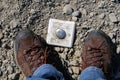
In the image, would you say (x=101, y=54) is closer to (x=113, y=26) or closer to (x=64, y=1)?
(x=113, y=26)

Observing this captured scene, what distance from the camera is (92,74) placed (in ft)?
8.64

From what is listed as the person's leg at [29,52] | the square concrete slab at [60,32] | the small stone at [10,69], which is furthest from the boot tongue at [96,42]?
the small stone at [10,69]

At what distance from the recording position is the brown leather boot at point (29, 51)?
275cm

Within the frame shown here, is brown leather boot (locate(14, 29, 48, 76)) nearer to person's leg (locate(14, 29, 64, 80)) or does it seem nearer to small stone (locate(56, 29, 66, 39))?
person's leg (locate(14, 29, 64, 80))

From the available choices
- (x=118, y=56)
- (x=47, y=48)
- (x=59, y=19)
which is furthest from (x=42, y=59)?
(x=118, y=56)

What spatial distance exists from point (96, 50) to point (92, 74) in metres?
0.19

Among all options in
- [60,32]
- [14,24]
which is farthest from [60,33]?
[14,24]

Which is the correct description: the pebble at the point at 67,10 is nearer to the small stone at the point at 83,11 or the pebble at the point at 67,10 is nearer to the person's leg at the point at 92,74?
the small stone at the point at 83,11

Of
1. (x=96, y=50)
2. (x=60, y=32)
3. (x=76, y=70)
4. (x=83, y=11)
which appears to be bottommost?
(x=76, y=70)

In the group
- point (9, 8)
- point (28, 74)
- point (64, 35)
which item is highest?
point (9, 8)

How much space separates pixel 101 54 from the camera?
2.77m

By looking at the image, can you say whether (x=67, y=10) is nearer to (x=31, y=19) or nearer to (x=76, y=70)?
(x=31, y=19)

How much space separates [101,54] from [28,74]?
0.44 metres

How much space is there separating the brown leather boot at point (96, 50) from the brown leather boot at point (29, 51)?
233 mm
